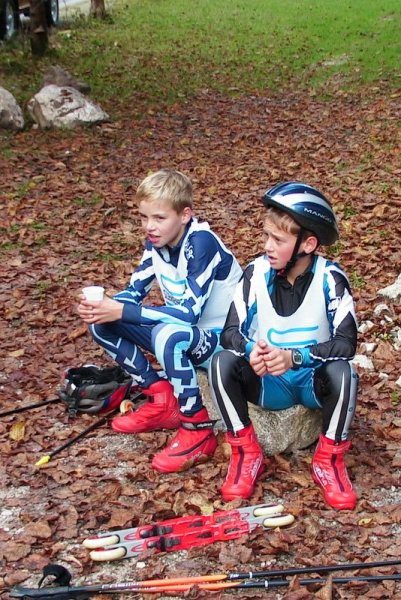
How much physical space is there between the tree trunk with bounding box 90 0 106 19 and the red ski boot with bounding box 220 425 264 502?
73.2 ft

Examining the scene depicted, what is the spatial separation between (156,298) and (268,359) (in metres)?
3.72

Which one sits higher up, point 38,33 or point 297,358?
point 38,33

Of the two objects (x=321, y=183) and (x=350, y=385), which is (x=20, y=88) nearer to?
(x=321, y=183)

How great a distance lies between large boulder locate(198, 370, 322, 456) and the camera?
459 cm

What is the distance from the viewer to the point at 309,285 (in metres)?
4.25

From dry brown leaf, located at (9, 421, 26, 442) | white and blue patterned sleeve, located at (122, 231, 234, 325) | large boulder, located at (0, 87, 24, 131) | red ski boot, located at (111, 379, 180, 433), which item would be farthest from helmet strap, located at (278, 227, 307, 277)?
large boulder, located at (0, 87, 24, 131)

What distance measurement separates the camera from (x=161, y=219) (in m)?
4.73

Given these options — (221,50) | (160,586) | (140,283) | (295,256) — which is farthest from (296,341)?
(221,50)

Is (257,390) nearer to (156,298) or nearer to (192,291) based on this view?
→ (192,291)

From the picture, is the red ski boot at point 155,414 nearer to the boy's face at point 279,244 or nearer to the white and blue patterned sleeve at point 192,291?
the white and blue patterned sleeve at point 192,291

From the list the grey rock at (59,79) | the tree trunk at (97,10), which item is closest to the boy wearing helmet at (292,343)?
the grey rock at (59,79)

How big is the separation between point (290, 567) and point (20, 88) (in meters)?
13.8

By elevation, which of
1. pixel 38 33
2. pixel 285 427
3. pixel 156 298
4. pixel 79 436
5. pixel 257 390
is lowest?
pixel 156 298

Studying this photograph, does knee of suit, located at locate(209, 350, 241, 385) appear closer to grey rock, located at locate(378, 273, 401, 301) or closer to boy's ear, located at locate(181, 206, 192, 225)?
boy's ear, located at locate(181, 206, 192, 225)
